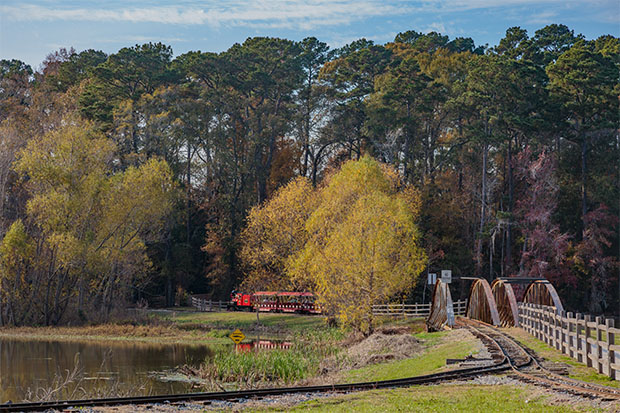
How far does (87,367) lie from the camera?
33.2 meters

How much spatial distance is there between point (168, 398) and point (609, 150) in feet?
196

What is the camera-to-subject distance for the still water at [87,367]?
83.9ft

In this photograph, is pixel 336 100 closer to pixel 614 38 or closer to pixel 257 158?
pixel 257 158

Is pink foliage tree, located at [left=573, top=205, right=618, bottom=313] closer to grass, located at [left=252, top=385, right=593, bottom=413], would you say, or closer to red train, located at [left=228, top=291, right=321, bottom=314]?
red train, located at [left=228, top=291, right=321, bottom=314]

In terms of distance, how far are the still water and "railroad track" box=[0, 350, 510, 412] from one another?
18.3 ft

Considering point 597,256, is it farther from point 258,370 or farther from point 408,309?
point 258,370

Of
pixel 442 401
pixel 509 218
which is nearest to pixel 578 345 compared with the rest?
pixel 442 401

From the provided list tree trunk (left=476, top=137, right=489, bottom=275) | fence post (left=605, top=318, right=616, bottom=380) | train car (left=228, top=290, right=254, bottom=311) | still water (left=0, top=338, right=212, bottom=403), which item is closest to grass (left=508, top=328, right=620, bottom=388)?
fence post (left=605, top=318, right=616, bottom=380)

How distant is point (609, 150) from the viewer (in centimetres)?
6600

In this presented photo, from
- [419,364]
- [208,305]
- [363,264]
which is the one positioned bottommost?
[208,305]

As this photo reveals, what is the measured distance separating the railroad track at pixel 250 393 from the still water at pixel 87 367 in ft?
18.3

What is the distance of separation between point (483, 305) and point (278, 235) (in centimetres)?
2503

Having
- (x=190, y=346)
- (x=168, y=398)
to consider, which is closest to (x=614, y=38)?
(x=190, y=346)

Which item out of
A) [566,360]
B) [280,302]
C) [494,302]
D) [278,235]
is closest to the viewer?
[566,360]
